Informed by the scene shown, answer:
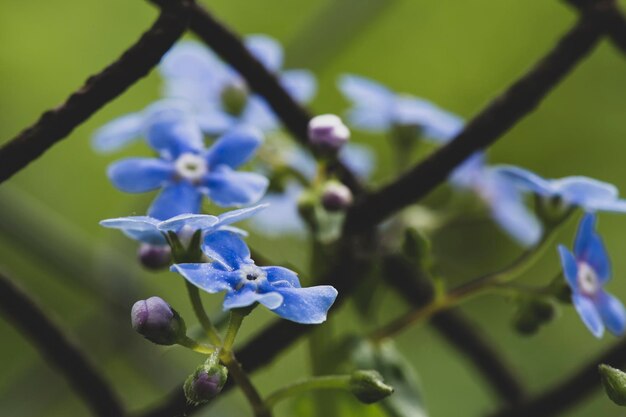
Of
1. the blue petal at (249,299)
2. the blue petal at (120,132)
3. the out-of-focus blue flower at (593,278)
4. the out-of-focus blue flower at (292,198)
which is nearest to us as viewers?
the blue petal at (249,299)

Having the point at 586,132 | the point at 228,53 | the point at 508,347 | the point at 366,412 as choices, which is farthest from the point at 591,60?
the point at 228,53

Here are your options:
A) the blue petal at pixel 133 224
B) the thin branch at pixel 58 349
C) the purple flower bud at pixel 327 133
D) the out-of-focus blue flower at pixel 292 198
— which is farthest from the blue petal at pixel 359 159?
the blue petal at pixel 133 224

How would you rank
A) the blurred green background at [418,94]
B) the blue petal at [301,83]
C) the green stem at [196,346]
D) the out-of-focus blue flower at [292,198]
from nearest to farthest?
the green stem at [196,346] < the out-of-focus blue flower at [292,198] < the blue petal at [301,83] < the blurred green background at [418,94]

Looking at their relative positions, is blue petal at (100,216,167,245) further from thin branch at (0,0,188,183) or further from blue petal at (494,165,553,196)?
blue petal at (494,165,553,196)

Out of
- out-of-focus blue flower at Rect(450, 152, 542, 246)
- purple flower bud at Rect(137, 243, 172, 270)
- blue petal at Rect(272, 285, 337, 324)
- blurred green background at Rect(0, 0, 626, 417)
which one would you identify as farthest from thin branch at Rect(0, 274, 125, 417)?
blurred green background at Rect(0, 0, 626, 417)

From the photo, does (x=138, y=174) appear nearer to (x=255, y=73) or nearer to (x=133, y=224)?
(x=255, y=73)

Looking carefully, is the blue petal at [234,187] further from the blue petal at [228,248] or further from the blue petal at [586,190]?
the blue petal at [586,190]

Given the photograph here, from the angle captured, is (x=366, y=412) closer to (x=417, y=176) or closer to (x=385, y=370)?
(x=385, y=370)
